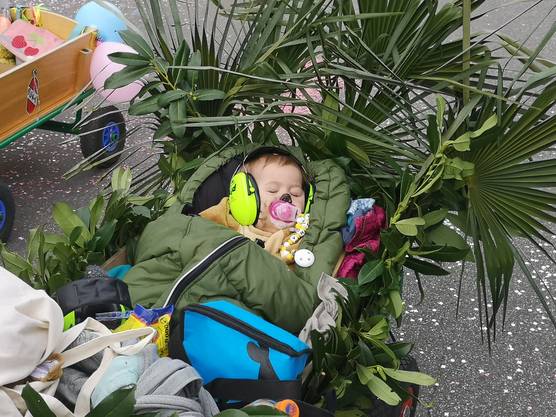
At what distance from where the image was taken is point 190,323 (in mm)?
1371

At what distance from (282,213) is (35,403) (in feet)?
3.17

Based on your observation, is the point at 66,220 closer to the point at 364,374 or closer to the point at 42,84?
the point at 364,374

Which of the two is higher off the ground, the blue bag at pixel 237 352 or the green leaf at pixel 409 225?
the green leaf at pixel 409 225

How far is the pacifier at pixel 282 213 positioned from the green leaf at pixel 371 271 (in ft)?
1.11

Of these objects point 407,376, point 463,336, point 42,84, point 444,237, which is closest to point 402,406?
point 407,376

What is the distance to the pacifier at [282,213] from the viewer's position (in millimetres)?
1880

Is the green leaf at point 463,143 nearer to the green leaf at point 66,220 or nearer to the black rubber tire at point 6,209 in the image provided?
the green leaf at point 66,220

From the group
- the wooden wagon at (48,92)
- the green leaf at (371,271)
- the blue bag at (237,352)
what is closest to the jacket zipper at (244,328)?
the blue bag at (237,352)

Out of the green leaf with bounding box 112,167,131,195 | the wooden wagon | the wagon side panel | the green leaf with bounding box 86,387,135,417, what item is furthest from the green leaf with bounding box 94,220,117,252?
the wagon side panel

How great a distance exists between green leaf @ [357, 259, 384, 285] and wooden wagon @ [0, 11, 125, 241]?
47.9 inches

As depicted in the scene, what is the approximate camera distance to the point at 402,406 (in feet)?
5.54

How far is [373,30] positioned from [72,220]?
872mm

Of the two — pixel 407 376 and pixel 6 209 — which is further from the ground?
pixel 407 376

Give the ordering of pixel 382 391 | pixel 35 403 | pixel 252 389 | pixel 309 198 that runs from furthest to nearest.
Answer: pixel 309 198
pixel 382 391
pixel 252 389
pixel 35 403
